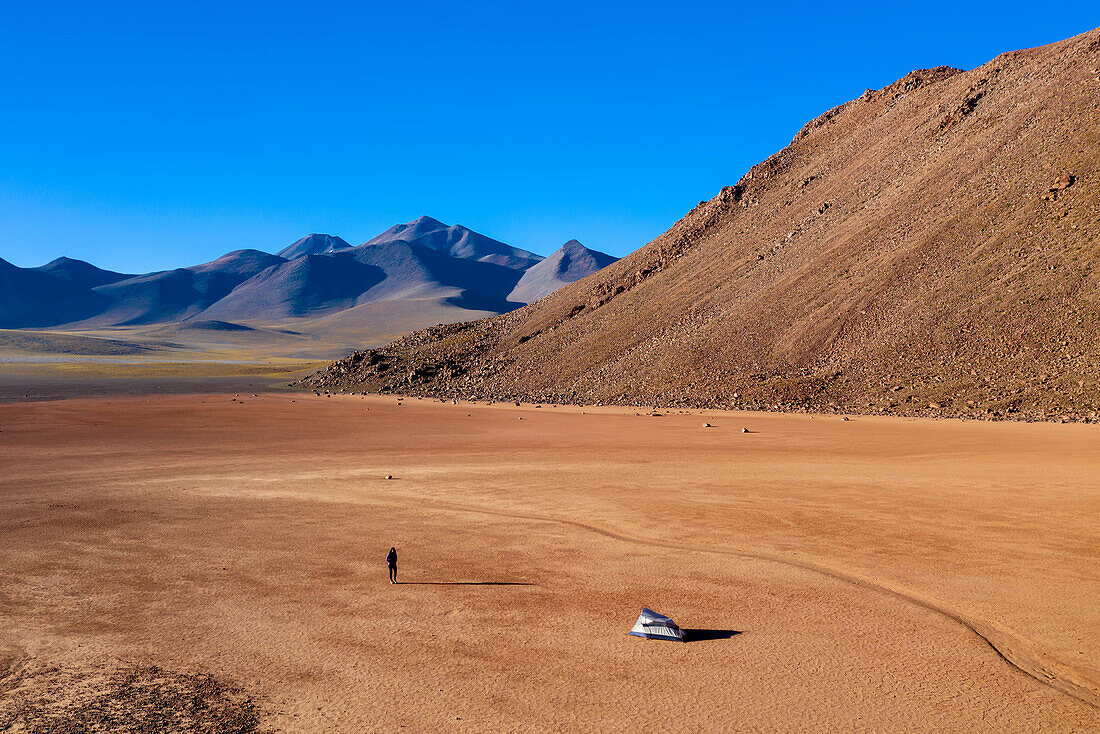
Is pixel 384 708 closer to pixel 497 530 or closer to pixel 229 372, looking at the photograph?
pixel 497 530

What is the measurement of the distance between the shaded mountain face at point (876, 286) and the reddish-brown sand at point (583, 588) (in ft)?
67.1

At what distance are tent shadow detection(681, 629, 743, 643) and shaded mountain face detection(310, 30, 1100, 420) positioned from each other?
115 feet

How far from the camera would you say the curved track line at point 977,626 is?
926cm

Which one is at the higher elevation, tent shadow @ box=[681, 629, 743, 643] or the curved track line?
the curved track line

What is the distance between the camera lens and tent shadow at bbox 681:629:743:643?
35.3ft

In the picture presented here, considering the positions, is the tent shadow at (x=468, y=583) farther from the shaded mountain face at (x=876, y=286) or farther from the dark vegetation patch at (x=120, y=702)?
the shaded mountain face at (x=876, y=286)

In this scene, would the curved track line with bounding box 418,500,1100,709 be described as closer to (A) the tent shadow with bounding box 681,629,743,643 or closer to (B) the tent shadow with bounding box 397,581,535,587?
(A) the tent shadow with bounding box 681,629,743,643

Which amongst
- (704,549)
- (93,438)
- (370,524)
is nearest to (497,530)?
(370,524)

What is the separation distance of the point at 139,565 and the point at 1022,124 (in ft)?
223

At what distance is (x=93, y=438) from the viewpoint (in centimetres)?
3675

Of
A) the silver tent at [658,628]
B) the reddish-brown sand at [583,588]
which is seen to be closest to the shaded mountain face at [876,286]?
the reddish-brown sand at [583,588]

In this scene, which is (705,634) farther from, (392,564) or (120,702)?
(120,702)

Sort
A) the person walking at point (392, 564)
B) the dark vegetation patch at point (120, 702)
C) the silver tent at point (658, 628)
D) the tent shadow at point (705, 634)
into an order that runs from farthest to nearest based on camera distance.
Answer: the person walking at point (392, 564)
the tent shadow at point (705, 634)
the silver tent at point (658, 628)
the dark vegetation patch at point (120, 702)

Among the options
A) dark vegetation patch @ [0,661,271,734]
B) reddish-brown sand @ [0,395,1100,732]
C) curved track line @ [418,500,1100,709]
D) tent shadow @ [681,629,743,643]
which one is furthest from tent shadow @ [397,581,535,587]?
dark vegetation patch @ [0,661,271,734]
